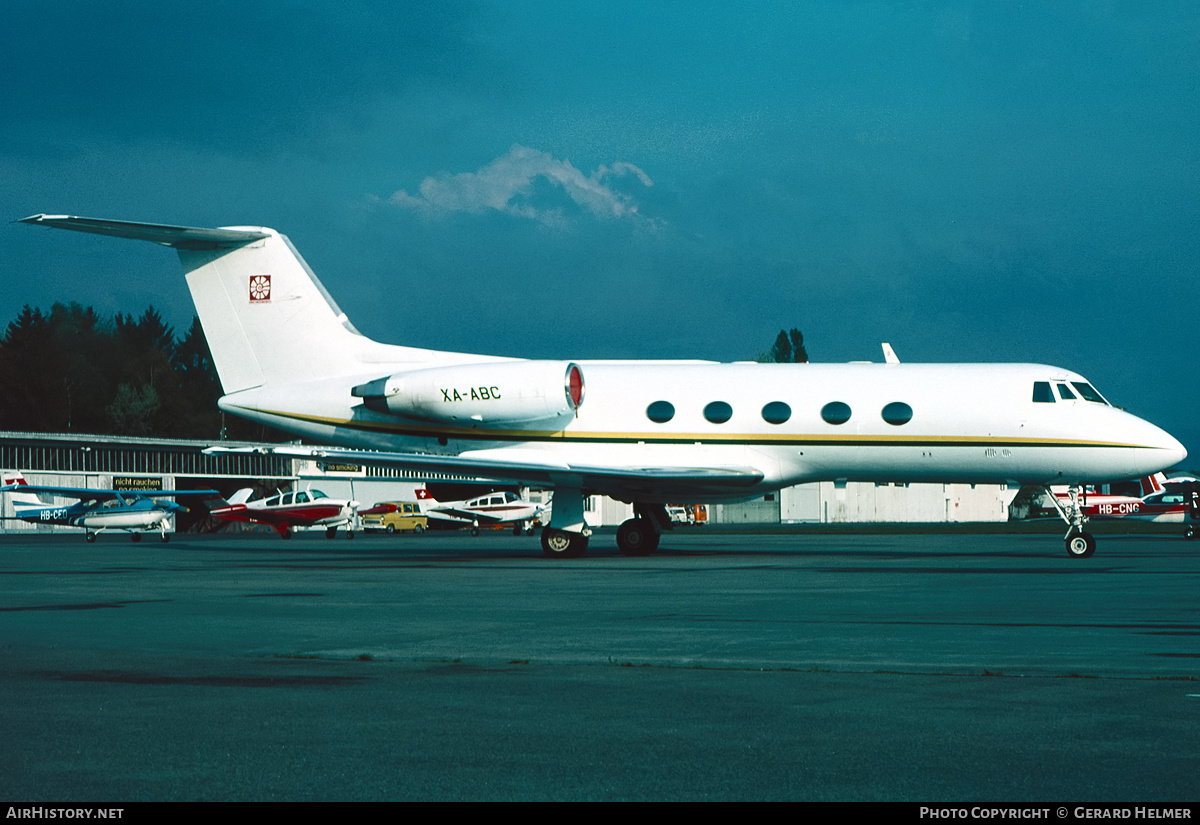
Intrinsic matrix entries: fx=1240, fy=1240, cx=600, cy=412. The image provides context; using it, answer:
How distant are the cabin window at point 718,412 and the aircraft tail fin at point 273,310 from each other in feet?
19.4

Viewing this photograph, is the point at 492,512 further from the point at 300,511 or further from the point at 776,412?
the point at 776,412

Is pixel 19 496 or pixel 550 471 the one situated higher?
pixel 19 496

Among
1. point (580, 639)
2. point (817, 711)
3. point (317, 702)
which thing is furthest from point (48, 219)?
point (817, 711)

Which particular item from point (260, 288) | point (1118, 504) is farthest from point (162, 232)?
point (1118, 504)

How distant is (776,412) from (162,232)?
40.9ft

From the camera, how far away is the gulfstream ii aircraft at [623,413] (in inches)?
920

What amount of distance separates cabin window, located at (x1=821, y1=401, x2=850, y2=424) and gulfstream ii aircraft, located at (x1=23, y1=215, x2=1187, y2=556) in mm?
44

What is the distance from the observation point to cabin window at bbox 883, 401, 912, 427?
77.4ft

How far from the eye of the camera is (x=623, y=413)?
82.3ft

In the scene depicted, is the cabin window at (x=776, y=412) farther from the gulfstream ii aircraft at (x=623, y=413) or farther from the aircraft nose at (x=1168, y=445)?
the aircraft nose at (x=1168, y=445)

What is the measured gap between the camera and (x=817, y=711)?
21.6 ft

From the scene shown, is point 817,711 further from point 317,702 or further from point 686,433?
point 686,433

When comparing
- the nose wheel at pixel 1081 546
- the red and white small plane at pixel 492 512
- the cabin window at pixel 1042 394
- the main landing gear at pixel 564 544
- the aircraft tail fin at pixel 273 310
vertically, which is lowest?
the nose wheel at pixel 1081 546

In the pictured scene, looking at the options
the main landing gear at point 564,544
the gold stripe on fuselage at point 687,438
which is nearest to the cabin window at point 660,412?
the gold stripe on fuselage at point 687,438
